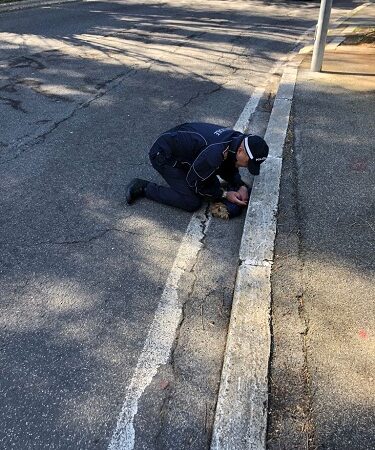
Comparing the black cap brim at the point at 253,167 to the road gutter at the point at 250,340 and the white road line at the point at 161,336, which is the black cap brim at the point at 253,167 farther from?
the white road line at the point at 161,336

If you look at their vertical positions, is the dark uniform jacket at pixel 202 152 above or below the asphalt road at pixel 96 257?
above

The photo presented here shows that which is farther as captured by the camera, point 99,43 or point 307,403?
point 99,43

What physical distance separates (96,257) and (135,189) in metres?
0.99

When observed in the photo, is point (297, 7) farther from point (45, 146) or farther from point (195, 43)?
point (45, 146)

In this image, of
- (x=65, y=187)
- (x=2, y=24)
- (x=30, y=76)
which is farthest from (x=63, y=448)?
(x=2, y=24)

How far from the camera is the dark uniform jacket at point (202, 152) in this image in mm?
3859

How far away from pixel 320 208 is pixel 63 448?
290cm

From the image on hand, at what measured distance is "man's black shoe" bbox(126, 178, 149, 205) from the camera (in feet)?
14.2

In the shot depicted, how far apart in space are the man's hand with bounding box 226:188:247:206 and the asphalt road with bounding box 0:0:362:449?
25 cm

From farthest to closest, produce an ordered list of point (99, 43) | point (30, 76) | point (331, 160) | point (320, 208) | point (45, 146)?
1. point (99, 43)
2. point (30, 76)
3. point (45, 146)
4. point (331, 160)
5. point (320, 208)

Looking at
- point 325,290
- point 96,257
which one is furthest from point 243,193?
point 96,257

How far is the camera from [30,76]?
805 centimetres

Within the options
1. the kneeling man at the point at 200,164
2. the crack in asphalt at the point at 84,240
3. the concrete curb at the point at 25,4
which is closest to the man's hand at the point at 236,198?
the kneeling man at the point at 200,164

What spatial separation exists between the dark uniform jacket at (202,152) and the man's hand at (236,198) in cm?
9
